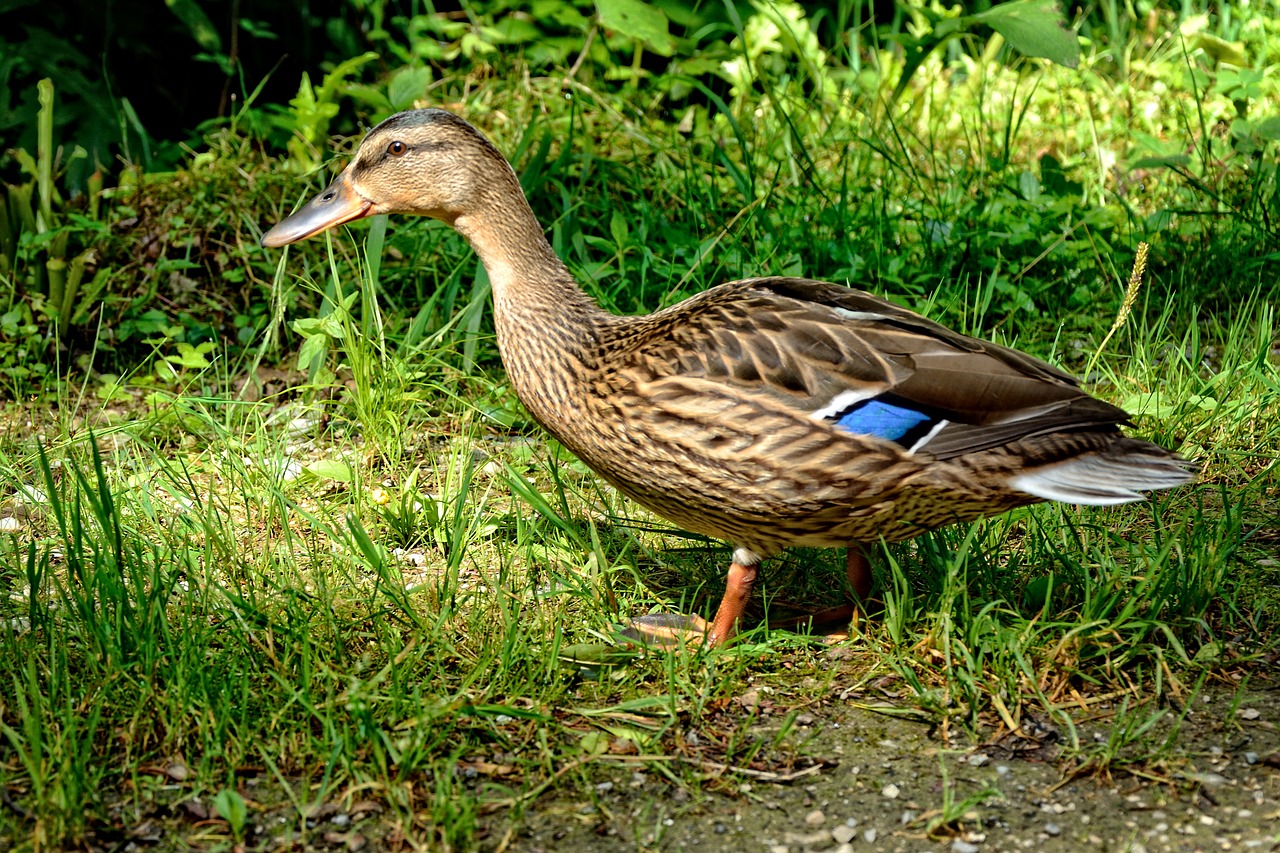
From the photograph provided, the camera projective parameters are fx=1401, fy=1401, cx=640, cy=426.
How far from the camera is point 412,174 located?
394 centimetres

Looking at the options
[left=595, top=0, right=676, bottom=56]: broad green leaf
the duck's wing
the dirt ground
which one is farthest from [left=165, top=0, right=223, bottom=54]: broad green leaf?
the dirt ground

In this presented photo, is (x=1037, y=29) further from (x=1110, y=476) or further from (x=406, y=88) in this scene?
(x=1110, y=476)

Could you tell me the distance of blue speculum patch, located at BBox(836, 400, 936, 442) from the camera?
3379 millimetres

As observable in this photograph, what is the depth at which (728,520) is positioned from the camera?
351 cm

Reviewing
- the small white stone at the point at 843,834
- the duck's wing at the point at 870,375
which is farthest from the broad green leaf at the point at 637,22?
the small white stone at the point at 843,834

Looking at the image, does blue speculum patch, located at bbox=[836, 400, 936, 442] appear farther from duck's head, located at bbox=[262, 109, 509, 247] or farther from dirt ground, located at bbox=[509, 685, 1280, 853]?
duck's head, located at bbox=[262, 109, 509, 247]

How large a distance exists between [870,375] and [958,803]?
1033mm

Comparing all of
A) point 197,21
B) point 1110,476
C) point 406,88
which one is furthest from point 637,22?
point 1110,476

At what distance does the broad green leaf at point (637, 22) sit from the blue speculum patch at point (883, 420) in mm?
3417

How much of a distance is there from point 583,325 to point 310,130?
2849 mm

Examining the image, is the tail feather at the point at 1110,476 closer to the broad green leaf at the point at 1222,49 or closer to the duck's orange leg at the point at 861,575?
the duck's orange leg at the point at 861,575

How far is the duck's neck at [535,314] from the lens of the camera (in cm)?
370

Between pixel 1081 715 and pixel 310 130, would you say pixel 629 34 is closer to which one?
pixel 310 130

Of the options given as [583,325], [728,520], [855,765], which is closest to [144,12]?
[583,325]
